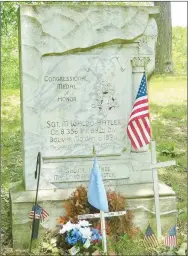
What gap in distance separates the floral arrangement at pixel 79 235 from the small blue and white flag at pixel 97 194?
234 mm

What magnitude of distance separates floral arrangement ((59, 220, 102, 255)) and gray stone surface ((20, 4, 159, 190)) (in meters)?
0.72

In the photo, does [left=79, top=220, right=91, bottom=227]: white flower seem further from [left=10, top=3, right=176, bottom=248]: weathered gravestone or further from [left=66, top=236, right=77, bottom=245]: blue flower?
[left=10, top=3, right=176, bottom=248]: weathered gravestone

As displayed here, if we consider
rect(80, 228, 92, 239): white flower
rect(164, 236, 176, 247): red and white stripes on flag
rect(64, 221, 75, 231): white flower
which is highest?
rect(64, 221, 75, 231): white flower

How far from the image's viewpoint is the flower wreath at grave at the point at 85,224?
187 inches

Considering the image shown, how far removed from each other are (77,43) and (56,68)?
354 mm

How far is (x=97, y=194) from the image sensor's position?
4.78 m

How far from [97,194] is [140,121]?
3.15 ft

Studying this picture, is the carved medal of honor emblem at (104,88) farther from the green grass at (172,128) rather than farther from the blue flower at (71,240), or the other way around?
the green grass at (172,128)

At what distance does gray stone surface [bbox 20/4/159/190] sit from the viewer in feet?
17.0

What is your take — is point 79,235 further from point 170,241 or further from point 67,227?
point 170,241

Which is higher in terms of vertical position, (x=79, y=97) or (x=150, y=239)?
(x=79, y=97)

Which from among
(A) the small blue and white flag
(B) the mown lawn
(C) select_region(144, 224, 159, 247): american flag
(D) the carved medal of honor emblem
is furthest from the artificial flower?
(D) the carved medal of honor emblem

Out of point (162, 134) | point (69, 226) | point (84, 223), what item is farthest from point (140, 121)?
point (162, 134)

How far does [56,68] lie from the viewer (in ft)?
17.3
